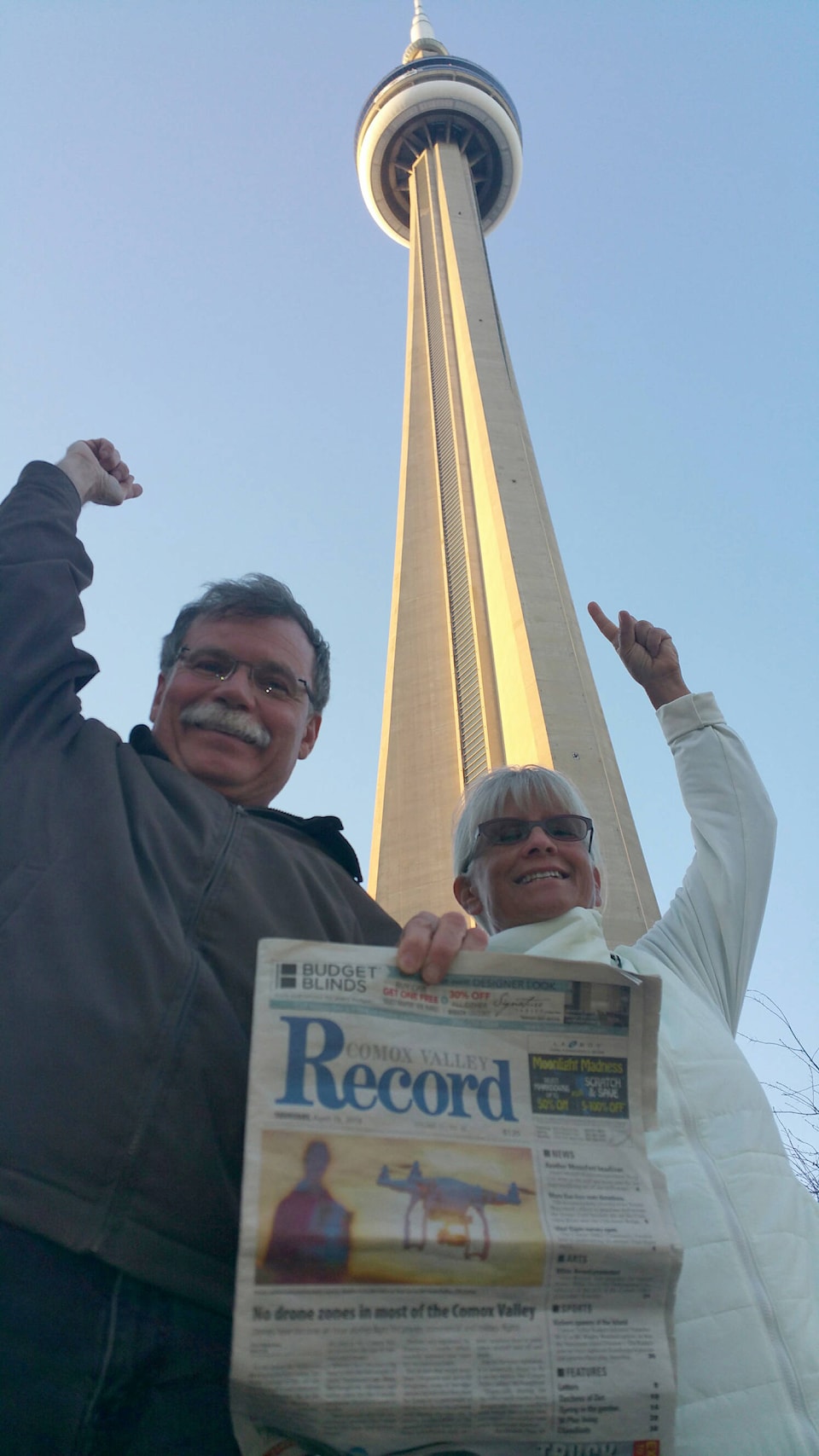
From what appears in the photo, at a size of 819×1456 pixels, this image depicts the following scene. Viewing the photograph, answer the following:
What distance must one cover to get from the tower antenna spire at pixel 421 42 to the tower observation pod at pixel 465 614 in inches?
226

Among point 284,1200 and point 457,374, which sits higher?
point 457,374

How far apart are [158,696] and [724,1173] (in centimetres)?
123

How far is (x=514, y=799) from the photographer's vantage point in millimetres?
1946

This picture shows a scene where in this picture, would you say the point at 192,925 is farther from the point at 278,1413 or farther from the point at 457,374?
the point at 457,374

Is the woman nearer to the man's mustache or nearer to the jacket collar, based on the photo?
the jacket collar

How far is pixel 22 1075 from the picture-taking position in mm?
1132

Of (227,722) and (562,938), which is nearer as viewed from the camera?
(562,938)

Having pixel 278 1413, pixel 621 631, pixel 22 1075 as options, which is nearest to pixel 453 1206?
pixel 278 1413

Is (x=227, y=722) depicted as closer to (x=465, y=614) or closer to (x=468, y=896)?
(x=468, y=896)

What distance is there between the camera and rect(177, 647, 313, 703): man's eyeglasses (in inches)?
71.4

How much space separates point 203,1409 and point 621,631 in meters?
1.71

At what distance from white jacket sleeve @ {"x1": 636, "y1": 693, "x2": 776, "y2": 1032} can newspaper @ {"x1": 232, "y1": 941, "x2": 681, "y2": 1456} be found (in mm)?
836

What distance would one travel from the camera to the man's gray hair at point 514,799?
6.36 feet

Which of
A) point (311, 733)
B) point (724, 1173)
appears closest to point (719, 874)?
point (724, 1173)
